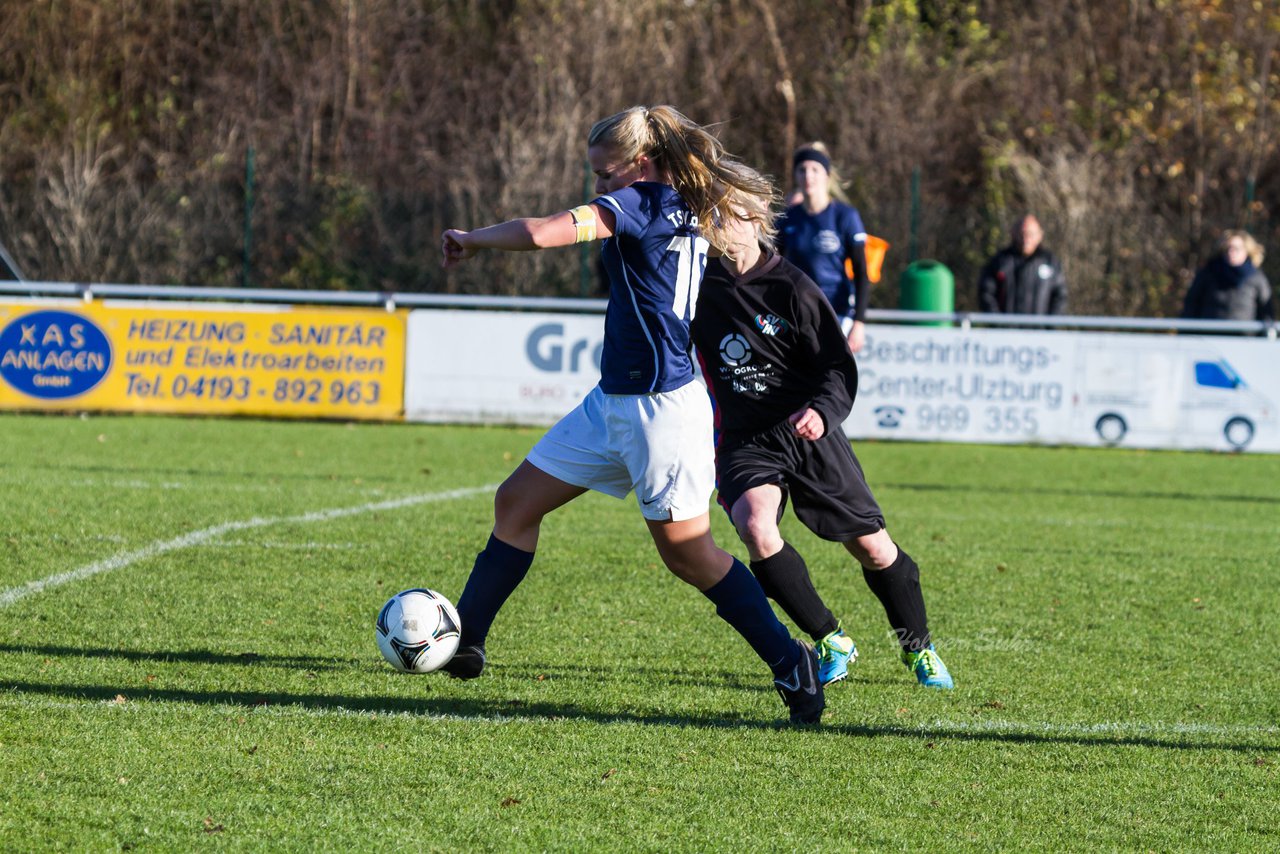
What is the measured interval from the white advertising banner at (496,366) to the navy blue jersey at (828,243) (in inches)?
215

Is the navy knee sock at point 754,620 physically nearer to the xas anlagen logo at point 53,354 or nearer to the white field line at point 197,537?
the white field line at point 197,537

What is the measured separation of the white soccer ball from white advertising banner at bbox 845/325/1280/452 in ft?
32.7

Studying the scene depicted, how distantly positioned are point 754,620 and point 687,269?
107cm

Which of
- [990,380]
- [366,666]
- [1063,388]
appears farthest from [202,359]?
[366,666]

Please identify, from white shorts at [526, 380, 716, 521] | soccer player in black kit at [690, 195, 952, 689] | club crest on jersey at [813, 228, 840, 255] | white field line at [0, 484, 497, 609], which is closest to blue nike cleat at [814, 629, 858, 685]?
soccer player in black kit at [690, 195, 952, 689]

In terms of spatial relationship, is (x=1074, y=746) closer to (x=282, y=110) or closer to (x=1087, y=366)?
(x=1087, y=366)

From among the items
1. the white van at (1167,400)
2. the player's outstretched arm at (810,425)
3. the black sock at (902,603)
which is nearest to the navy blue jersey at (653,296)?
the player's outstretched arm at (810,425)

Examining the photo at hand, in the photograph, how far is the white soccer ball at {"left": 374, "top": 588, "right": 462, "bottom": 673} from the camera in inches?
178

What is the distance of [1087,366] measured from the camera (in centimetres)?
1430

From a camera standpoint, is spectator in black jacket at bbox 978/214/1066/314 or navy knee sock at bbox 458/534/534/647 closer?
navy knee sock at bbox 458/534/534/647

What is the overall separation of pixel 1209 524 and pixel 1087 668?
460 cm

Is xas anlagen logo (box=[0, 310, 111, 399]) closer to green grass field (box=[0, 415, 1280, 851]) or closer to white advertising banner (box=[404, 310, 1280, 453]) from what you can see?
white advertising banner (box=[404, 310, 1280, 453])

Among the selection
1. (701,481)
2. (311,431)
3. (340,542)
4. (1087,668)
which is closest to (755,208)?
(701,481)

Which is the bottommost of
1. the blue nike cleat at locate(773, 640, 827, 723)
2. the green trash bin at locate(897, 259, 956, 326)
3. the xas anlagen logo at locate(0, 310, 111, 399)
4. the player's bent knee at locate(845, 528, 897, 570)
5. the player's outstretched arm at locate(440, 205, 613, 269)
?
the xas anlagen logo at locate(0, 310, 111, 399)
